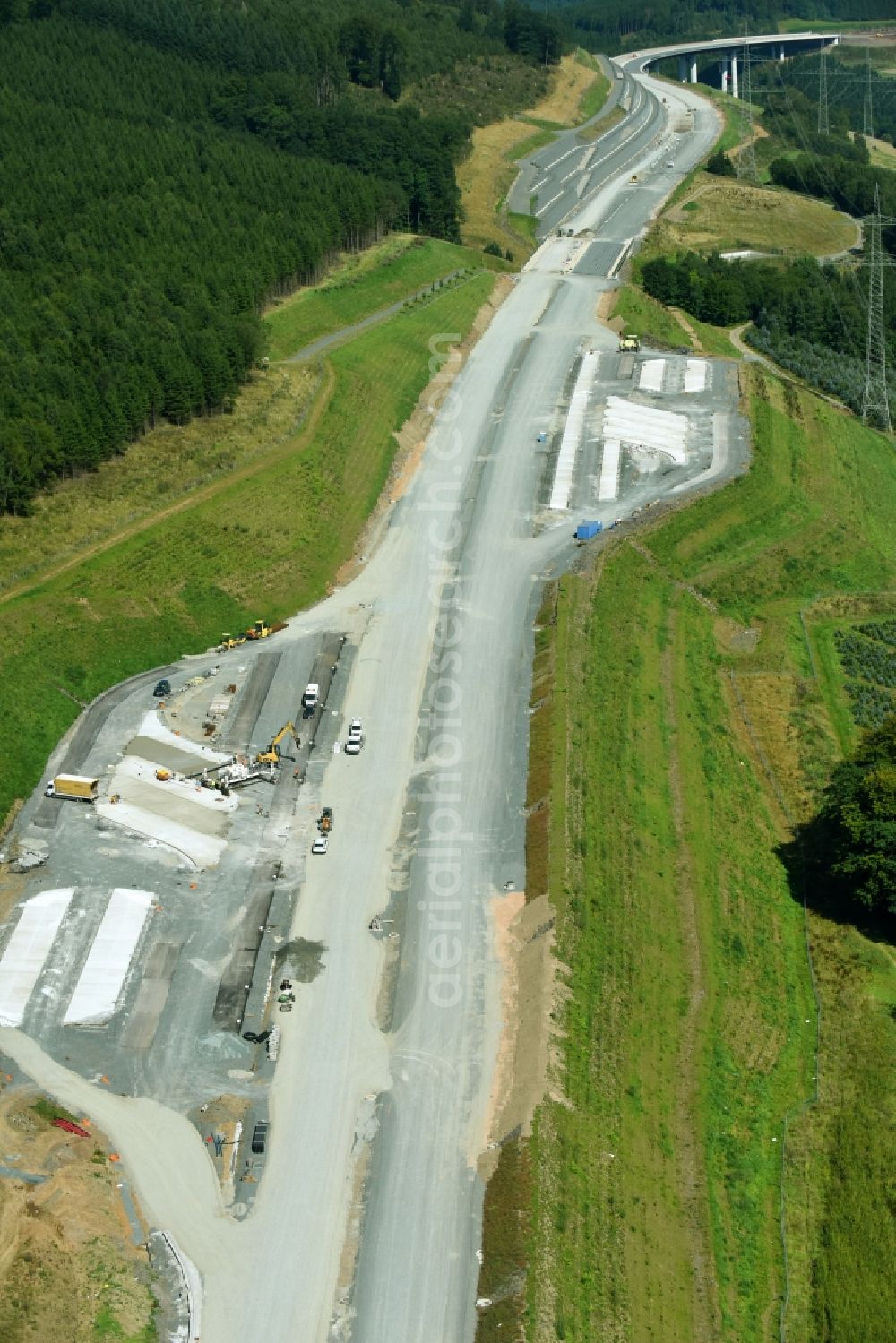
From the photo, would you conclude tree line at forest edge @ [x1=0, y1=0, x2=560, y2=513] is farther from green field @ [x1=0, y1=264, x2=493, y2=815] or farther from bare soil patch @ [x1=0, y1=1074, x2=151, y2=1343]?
bare soil patch @ [x1=0, y1=1074, x2=151, y2=1343]

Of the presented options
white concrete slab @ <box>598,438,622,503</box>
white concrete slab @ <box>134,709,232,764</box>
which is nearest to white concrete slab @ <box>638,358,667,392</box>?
white concrete slab @ <box>598,438,622,503</box>

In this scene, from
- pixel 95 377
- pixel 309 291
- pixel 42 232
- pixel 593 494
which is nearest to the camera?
pixel 95 377

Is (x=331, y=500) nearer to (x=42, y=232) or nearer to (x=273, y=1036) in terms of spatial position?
(x=42, y=232)

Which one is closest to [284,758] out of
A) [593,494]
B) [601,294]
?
[593,494]

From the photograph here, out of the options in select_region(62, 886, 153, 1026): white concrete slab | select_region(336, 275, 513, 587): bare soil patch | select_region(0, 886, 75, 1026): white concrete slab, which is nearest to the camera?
select_region(62, 886, 153, 1026): white concrete slab

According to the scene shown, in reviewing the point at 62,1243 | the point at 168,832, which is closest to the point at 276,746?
the point at 168,832

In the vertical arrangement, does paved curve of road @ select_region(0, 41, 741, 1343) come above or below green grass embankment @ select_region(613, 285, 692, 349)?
below

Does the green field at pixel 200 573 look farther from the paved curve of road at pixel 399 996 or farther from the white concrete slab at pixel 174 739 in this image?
the white concrete slab at pixel 174 739
